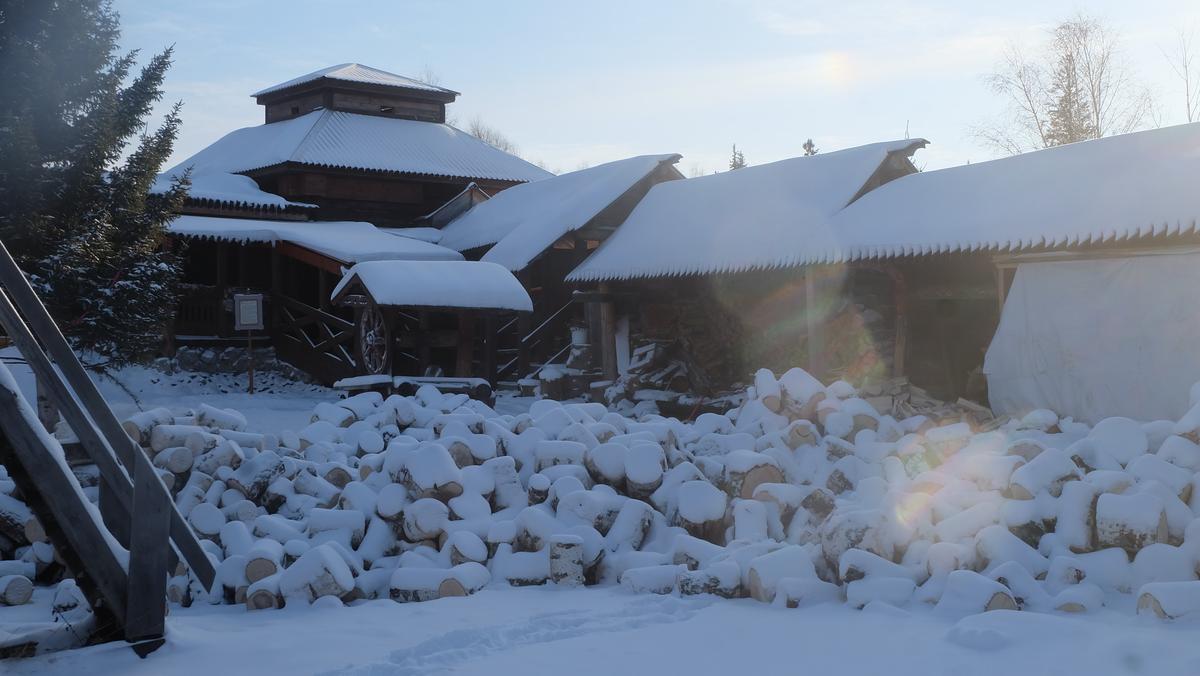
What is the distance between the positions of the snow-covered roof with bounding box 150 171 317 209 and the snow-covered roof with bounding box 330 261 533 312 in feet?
22.0

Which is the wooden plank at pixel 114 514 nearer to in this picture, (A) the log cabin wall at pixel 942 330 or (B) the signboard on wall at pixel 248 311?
(A) the log cabin wall at pixel 942 330

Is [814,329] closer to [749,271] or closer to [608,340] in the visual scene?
[749,271]

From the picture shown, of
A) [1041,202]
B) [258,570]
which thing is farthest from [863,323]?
[258,570]

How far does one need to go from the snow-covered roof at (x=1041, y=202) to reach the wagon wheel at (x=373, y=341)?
565 centimetres

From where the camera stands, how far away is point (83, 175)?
10477 mm

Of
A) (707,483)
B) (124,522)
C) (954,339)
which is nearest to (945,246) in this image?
(954,339)

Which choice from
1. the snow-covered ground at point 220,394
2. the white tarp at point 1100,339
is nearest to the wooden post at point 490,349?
the snow-covered ground at point 220,394

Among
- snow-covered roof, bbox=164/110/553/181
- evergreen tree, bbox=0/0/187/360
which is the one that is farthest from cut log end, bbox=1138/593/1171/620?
snow-covered roof, bbox=164/110/553/181

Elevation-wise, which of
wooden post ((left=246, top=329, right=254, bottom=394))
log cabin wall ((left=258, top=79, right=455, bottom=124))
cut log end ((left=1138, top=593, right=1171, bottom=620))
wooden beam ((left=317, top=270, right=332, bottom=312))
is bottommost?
cut log end ((left=1138, top=593, right=1171, bottom=620))

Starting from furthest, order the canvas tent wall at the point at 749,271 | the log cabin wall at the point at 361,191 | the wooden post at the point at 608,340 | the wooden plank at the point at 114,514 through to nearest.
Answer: the log cabin wall at the point at 361,191, the wooden post at the point at 608,340, the canvas tent wall at the point at 749,271, the wooden plank at the point at 114,514

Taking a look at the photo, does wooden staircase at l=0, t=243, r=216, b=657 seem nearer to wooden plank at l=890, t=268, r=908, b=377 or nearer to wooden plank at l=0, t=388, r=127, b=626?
wooden plank at l=0, t=388, r=127, b=626

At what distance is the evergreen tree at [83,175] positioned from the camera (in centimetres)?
995

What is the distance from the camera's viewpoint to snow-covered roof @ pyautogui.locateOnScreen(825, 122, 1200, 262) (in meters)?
9.28

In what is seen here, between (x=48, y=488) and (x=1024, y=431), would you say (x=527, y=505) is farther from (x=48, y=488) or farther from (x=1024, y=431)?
(x=1024, y=431)
